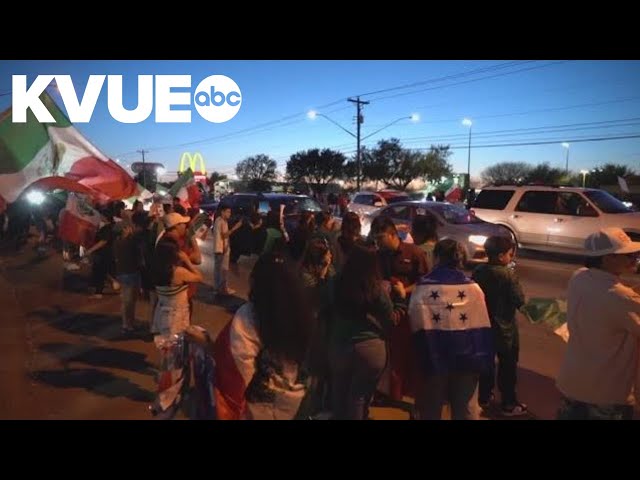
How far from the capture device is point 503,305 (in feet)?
14.4

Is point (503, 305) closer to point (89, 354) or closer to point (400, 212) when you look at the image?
point (89, 354)

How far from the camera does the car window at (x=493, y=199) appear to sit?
15.3 m

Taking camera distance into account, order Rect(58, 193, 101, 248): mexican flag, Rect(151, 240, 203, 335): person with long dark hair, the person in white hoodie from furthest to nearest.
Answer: Rect(58, 193, 101, 248): mexican flag, Rect(151, 240, 203, 335): person with long dark hair, the person in white hoodie

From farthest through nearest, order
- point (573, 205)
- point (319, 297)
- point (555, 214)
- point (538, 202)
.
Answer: point (538, 202), point (555, 214), point (573, 205), point (319, 297)

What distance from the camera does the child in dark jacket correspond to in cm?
434

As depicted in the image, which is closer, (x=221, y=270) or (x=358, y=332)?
(x=358, y=332)

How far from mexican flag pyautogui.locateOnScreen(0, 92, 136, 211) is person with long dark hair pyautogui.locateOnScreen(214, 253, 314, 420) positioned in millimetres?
5379

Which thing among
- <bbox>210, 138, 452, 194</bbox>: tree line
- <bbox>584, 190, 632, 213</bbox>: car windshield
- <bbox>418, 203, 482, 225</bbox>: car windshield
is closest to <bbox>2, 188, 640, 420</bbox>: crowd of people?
<bbox>418, 203, 482, 225</bbox>: car windshield

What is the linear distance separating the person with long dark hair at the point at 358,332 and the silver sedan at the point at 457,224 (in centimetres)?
790

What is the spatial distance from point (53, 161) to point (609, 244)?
7.48 metres

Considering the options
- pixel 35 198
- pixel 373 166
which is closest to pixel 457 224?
pixel 35 198

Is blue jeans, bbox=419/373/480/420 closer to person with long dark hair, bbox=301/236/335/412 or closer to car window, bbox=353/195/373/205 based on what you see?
person with long dark hair, bbox=301/236/335/412
